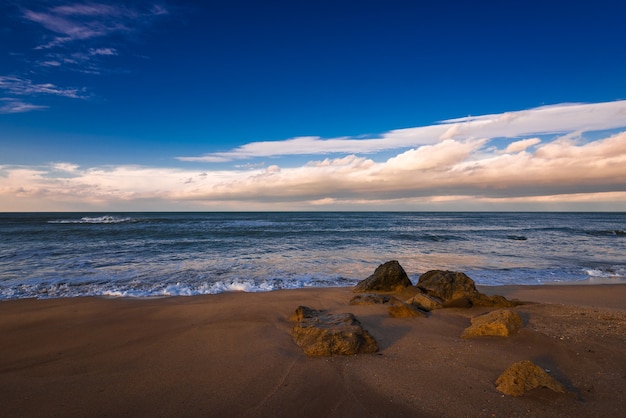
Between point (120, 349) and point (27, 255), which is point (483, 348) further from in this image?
point (27, 255)

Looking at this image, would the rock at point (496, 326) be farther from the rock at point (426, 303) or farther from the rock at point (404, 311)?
the rock at point (426, 303)

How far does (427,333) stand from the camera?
585cm

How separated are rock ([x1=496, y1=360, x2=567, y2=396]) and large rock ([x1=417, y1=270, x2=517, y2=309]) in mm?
3824

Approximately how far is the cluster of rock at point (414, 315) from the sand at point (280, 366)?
0.15 metres

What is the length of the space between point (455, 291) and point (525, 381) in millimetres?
4799

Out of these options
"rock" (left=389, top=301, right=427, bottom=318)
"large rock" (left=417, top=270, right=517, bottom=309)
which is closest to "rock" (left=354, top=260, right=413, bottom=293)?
"large rock" (left=417, top=270, right=517, bottom=309)

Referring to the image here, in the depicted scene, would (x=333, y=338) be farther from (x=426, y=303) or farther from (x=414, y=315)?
(x=426, y=303)

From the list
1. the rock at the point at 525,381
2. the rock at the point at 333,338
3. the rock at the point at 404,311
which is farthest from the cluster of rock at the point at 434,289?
the rock at the point at 525,381

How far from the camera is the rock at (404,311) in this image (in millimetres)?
6805

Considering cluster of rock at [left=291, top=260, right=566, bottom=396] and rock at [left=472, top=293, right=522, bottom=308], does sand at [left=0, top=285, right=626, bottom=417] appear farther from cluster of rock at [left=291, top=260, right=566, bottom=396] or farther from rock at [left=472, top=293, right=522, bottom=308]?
rock at [left=472, top=293, right=522, bottom=308]

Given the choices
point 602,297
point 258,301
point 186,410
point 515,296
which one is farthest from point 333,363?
point 602,297

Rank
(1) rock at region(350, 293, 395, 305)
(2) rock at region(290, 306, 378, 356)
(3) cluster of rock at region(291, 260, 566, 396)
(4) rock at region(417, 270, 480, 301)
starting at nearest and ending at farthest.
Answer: (3) cluster of rock at region(291, 260, 566, 396) < (2) rock at region(290, 306, 378, 356) < (1) rock at region(350, 293, 395, 305) < (4) rock at region(417, 270, 480, 301)

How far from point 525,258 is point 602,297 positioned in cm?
832

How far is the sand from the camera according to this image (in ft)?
11.9
